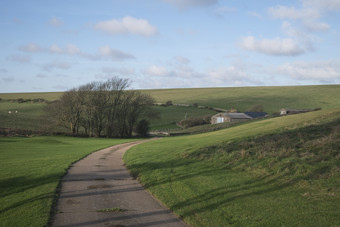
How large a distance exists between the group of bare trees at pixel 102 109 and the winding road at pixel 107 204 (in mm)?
54174

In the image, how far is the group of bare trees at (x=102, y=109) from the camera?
230ft

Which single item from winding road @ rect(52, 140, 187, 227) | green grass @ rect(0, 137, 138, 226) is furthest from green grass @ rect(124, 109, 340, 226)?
green grass @ rect(0, 137, 138, 226)

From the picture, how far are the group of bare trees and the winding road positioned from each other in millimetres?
54174

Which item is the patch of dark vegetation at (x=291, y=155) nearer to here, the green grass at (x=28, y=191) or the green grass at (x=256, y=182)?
the green grass at (x=256, y=182)

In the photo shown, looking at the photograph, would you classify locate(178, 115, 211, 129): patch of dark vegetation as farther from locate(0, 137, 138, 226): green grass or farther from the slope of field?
locate(0, 137, 138, 226): green grass

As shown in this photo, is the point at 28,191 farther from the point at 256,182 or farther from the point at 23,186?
the point at 256,182

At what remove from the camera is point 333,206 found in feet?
32.7

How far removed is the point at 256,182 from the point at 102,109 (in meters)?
60.9

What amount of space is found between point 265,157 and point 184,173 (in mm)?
4375

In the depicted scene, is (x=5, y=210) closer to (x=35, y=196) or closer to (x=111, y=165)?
(x=35, y=196)

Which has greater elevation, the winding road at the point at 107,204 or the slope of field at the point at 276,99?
the slope of field at the point at 276,99

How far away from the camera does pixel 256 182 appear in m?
14.0

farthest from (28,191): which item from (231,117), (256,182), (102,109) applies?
(231,117)

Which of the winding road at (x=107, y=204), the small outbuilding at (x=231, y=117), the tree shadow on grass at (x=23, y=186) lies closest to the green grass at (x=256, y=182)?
the winding road at (x=107, y=204)
